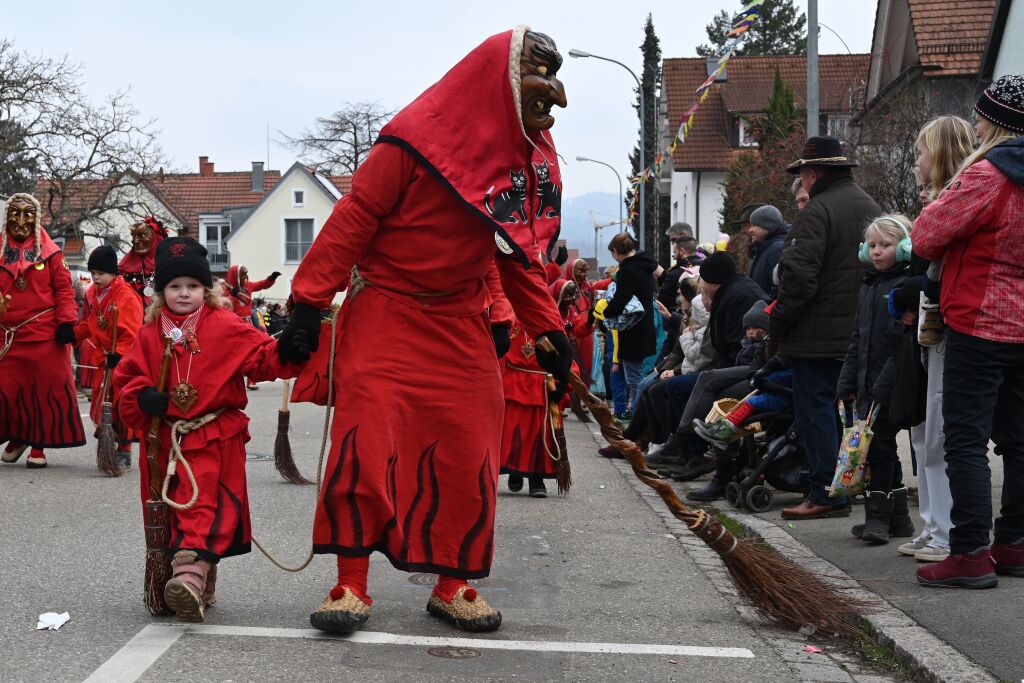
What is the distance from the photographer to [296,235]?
243 feet

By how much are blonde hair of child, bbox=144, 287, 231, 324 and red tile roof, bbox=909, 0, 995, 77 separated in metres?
22.2

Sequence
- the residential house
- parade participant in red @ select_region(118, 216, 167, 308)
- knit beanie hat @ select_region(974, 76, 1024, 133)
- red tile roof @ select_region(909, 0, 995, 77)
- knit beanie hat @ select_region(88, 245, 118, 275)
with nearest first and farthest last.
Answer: knit beanie hat @ select_region(974, 76, 1024, 133), knit beanie hat @ select_region(88, 245, 118, 275), parade participant in red @ select_region(118, 216, 167, 308), red tile roof @ select_region(909, 0, 995, 77), the residential house

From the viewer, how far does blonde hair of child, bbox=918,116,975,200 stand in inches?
252

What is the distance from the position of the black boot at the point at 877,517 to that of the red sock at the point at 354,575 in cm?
303

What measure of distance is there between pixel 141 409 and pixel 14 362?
5.90 m

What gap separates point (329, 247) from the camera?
5.14m

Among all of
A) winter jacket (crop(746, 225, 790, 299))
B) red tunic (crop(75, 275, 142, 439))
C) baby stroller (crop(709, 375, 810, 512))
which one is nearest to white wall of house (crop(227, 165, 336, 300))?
red tunic (crop(75, 275, 142, 439))

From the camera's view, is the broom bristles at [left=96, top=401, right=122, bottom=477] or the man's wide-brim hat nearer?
the man's wide-brim hat

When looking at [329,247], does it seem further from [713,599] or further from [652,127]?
[652,127]

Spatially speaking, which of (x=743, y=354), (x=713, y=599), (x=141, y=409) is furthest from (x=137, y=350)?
(x=743, y=354)

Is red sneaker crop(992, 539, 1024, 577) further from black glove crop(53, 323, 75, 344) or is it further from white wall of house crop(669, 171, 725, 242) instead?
white wall of house crop(669, 171, 725, 242)

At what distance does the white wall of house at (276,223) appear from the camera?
240 ft

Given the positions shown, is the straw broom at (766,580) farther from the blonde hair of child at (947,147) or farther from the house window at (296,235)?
the house window at (296,235)

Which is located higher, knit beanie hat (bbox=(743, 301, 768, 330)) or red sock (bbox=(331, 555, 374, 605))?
knit beanie hat (bbox=(743, 301, 768, 330))
